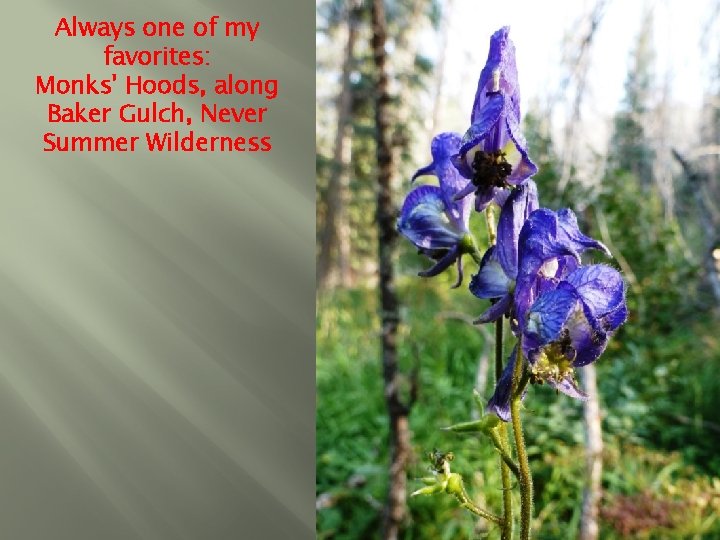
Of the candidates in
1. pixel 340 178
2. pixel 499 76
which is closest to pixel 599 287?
pixel 499 76

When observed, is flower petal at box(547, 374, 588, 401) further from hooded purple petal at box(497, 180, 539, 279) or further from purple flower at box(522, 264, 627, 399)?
hooded purple petal at box(497, 180, 539, 279)

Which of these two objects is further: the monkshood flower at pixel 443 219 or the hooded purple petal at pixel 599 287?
the monkshood flower at pixel 443 219

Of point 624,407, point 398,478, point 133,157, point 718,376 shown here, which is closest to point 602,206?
point 624,407

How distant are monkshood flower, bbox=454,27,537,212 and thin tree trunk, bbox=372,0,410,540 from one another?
1.67 m

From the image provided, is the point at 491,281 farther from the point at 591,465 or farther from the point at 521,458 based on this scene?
the point at 591,465

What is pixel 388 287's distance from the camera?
2650mm

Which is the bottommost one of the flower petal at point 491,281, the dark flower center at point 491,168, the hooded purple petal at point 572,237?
the flower petal at point 491,281

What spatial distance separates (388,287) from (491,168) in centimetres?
176

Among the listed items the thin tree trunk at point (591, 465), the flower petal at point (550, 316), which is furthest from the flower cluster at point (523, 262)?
the thin tree trunk at point (591, 465)

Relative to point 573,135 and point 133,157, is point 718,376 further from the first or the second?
point 133,157

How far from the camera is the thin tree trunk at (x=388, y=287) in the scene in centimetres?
258

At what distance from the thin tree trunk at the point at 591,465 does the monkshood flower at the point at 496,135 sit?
1.61 meters

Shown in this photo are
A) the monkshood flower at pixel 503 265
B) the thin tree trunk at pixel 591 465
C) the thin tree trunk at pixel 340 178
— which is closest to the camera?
the monkshood flower at pixel 503 265

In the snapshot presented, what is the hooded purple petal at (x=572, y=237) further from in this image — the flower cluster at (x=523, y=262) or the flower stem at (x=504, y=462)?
the flower stem at (x=504, y=462)
